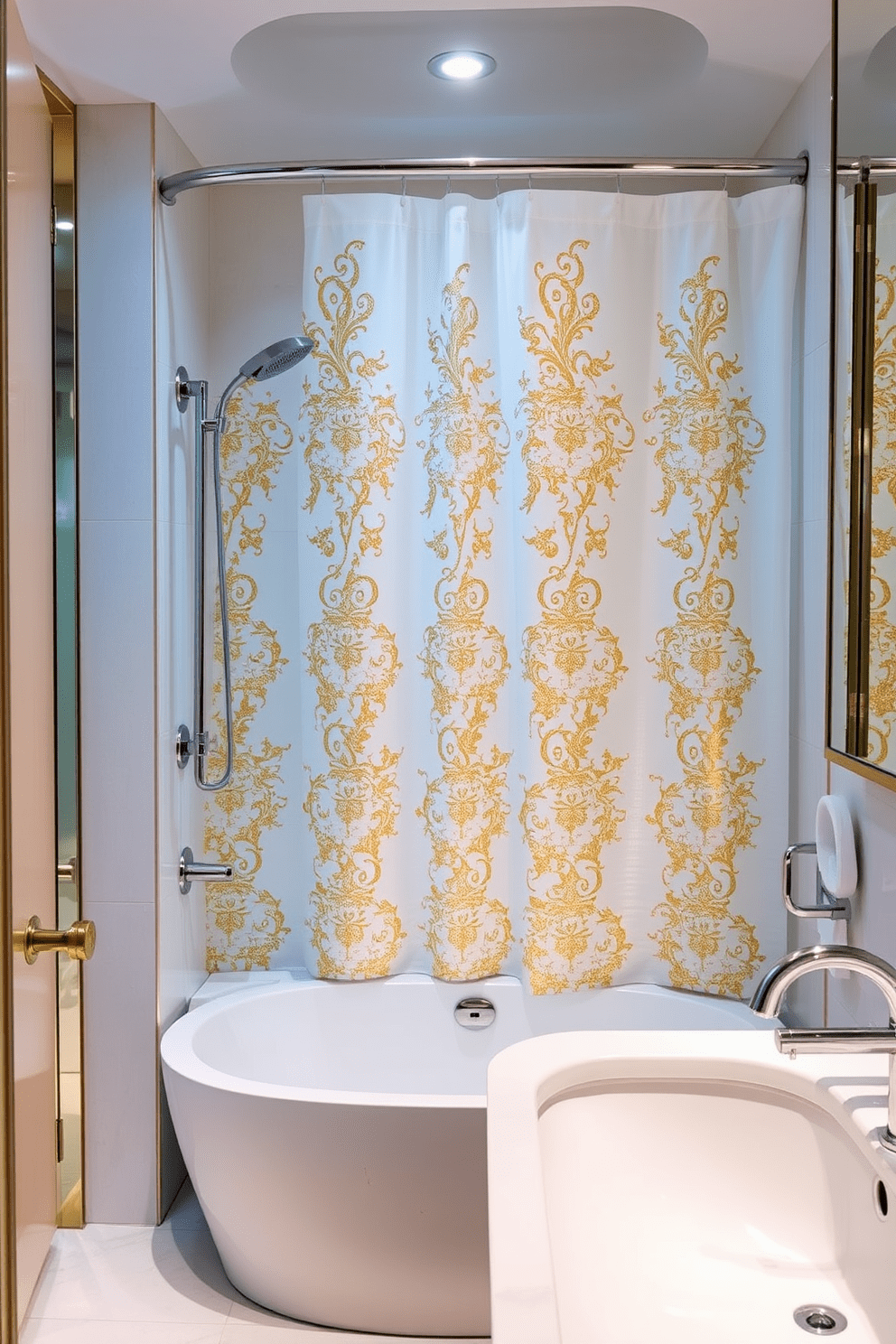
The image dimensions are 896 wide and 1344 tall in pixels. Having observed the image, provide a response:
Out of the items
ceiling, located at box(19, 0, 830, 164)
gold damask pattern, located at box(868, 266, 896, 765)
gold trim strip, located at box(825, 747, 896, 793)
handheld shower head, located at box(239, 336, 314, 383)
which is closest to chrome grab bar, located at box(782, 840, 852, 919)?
gold trim strip, located at box(825, 747, 896, 793)

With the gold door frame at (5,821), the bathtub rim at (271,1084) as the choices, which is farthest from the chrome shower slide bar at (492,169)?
the bathtub rim at (271,1084)

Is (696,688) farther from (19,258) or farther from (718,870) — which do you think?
(19,258)

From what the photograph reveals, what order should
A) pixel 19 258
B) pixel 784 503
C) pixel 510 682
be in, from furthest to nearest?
pixel 510 682 → pixel 784 503 → pixel 19 258

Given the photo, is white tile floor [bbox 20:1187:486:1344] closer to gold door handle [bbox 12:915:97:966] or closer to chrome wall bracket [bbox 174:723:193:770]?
chrome wall bracket [bbox 174:723:193:770]

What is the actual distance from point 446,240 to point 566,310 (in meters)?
0.31

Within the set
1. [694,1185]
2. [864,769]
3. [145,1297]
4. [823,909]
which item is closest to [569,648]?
[823,909]

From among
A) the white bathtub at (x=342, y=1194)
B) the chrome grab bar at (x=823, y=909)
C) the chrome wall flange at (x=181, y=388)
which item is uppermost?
the chrome wall flange at (x=181, y=388)

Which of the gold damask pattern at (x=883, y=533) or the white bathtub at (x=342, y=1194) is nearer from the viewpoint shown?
the gold damask pattern at (x=883, y=533)

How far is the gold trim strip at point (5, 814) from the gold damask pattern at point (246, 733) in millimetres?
1710

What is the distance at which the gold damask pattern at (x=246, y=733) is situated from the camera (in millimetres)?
2881

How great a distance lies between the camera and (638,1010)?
2592 mm

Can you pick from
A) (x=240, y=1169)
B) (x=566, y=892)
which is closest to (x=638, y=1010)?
(x=566, y=892)

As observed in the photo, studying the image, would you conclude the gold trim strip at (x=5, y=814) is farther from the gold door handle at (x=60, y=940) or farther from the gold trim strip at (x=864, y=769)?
the gold trim strip at (x=864, y=769)

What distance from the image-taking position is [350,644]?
260 cm
